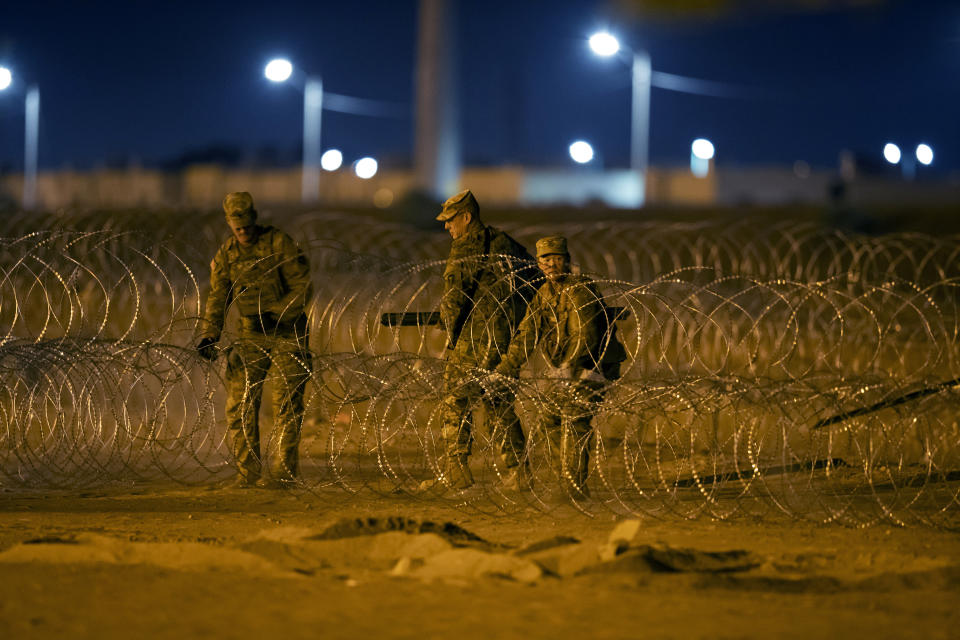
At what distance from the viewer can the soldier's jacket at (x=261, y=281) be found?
884 centimetres

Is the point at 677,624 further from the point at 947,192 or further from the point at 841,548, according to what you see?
the point at 947,192

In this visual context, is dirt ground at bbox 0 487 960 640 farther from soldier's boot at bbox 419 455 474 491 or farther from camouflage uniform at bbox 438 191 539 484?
camouflage uniform at bbox 438 191 539 484

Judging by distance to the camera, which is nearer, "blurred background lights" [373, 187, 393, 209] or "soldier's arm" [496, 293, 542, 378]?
"soldier's arm" [496, 293, 542, 378]

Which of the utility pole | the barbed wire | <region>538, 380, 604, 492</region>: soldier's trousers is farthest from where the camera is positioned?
the utility pole

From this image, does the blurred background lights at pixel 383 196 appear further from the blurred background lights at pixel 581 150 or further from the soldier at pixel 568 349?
the soldier at pixel 568 349

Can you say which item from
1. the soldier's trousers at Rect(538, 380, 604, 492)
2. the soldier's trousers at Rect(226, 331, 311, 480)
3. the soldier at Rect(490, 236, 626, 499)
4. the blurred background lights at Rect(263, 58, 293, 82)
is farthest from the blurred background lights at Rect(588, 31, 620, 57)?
the soldier's trousers at Rect(538, 380, 604, 492)

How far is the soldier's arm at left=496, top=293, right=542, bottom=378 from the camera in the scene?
26.7ft

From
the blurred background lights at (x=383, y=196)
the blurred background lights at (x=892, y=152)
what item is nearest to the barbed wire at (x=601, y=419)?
the blurred background lights at (x=892, y=152)

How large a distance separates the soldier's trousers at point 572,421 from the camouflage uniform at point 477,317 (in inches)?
13.1

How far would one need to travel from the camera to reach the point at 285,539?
262 inches

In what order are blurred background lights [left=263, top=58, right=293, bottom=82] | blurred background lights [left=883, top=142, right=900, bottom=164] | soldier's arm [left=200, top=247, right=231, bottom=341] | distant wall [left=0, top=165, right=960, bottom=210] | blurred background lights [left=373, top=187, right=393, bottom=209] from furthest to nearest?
blurred background lights [left=373, top=187, right=393, bottom=209] < distant wall [left=0, top=165, right=960, bottom=210] < blurred background lights [left=263, top=58, right=293, bottom=82] < blurred background lights [left=883, top=142, right=900, bottom=164] < soldier's arm [left=200, top=247, right=231, bottom=341]

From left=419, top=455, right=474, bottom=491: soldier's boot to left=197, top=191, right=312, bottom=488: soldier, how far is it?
92 cm

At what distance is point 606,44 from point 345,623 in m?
21.3

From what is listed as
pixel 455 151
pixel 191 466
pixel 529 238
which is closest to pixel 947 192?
pixel 455 151
